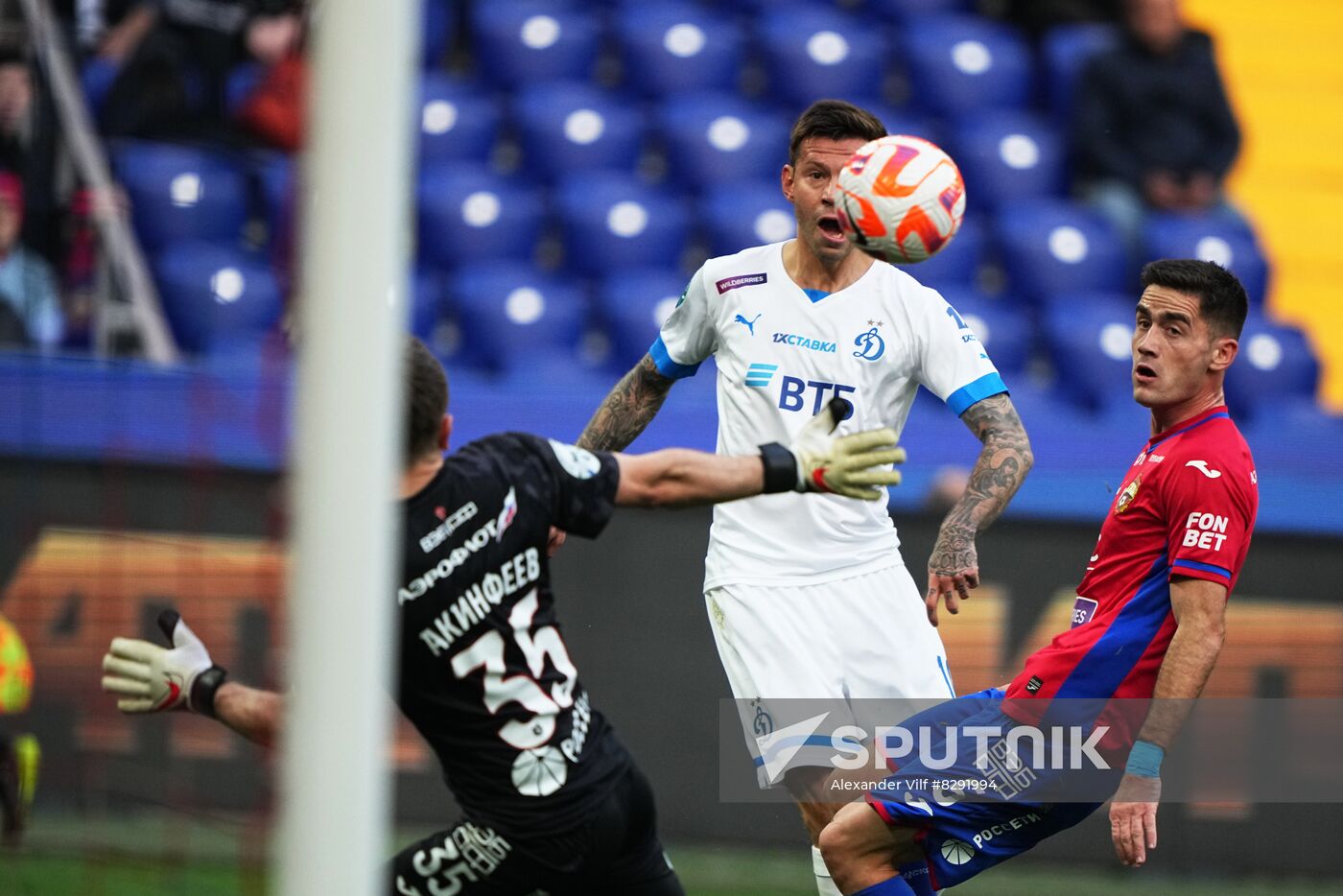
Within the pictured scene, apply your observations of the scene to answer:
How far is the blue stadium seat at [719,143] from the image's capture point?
1144 centimetres

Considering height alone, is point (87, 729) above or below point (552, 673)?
below

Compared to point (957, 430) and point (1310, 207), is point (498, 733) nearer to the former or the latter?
point (957, 430)

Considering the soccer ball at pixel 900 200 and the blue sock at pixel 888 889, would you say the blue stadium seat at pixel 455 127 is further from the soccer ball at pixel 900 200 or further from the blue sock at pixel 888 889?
the blue sock at pixel 888 889

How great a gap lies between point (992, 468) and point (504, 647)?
185cm

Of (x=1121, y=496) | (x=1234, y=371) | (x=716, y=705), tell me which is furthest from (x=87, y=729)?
(x=1234, y=371)

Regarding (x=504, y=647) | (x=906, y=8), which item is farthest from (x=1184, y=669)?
(x=906, y=8)

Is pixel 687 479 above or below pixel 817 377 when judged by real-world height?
below

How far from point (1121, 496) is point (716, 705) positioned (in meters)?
3.54

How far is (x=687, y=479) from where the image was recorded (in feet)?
14.6

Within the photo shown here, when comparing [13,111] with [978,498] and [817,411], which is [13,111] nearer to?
[817,411]

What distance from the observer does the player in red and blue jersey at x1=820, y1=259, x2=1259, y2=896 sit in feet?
15.7

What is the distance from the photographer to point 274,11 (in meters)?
10.0

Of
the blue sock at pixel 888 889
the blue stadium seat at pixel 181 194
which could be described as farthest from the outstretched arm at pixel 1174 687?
the blue stadium seat at pixel 181 194

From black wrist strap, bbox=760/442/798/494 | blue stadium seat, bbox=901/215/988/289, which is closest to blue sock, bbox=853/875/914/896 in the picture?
black wrist strap, bbox=760/442/798/494
